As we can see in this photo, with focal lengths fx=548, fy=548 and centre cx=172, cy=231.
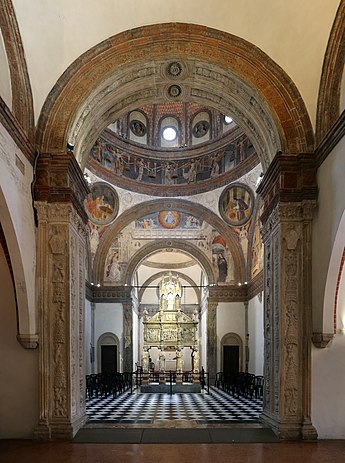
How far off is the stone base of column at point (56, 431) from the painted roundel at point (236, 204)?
14303mm

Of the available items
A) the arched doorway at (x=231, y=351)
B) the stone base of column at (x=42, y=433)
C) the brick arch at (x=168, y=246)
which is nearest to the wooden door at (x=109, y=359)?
the brick arch at (x=168, y=246)

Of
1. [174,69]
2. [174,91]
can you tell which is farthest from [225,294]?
[174,69]

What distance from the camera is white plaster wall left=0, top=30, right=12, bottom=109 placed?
9.55 m

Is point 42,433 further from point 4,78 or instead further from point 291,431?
point 4,78

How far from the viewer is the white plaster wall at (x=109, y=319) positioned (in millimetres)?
25766

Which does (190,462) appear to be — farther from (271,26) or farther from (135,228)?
Result: (135,228)

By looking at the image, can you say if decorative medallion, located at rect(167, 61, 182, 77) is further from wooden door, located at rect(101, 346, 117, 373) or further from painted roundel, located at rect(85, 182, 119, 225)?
wooden door, located at rect(101, 346, 117, 373)

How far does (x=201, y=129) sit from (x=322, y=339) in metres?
15.6

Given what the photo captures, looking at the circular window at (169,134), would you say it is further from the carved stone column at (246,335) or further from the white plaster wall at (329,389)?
the white plaster wall at (329,389)

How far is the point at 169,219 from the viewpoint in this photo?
2611cm

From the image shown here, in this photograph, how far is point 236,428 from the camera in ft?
37.3

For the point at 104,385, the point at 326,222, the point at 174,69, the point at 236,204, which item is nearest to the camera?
the point at 326,222

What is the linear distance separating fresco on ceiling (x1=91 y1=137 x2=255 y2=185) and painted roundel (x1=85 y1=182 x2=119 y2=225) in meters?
0.85

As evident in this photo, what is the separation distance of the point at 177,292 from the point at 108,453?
25.9 m
